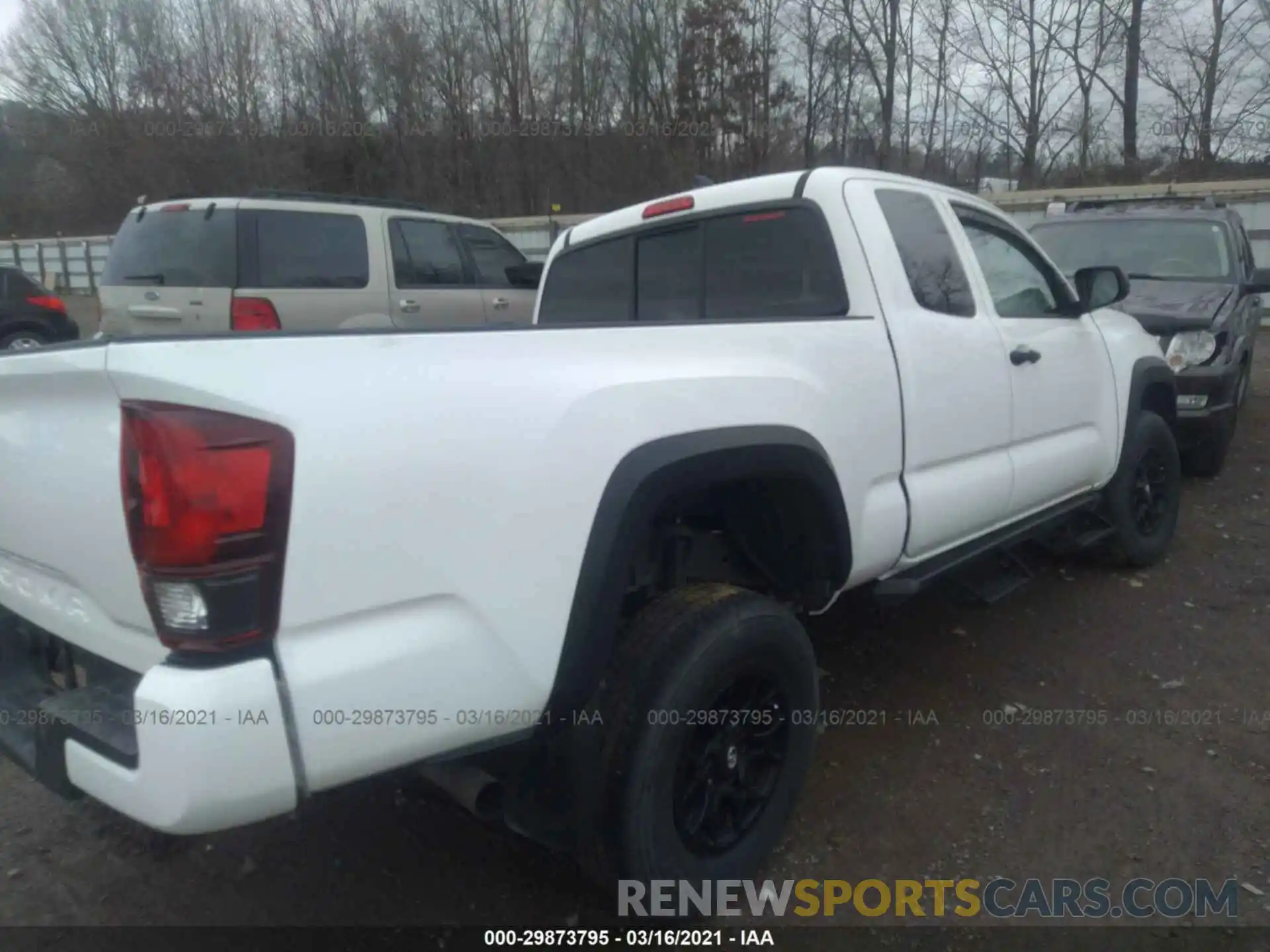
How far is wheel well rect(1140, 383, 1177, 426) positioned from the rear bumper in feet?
15.0

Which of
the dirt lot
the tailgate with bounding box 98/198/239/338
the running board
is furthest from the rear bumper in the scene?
the tailgate with bounding box 98/198/239/338

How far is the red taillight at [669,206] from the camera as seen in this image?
11.3ft

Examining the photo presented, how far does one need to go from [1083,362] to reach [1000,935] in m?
2.58

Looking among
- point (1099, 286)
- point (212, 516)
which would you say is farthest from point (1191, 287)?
point (212, 516)

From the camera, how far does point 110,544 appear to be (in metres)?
1.80

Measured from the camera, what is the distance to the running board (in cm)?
312

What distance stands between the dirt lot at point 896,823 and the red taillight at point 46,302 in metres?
10.6

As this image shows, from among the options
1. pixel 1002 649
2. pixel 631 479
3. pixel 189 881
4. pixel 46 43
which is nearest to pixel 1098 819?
pixel 1002 649

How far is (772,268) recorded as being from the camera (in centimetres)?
324

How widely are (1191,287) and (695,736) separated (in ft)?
19.6

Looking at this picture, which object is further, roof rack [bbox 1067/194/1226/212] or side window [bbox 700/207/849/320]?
roof rack [bbox 1067/194/1226/212]

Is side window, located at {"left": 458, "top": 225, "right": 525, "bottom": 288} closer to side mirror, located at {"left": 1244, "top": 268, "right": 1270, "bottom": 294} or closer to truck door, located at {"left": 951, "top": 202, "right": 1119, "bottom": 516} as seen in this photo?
truck door, located at {"left": 951, "top": 202, "right": 1119, "bottom": 516}

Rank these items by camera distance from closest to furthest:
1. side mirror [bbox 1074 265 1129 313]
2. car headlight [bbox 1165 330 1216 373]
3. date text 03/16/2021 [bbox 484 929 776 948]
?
date text 03/16/2021 [bbox 484 929 776 948], side mirror [bbox 1074 265 1129 313], car headlight [bbox 1165 330 1216 373]

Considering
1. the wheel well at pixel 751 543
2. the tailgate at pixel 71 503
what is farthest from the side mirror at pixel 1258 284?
the tailgate at pixel 71 503
